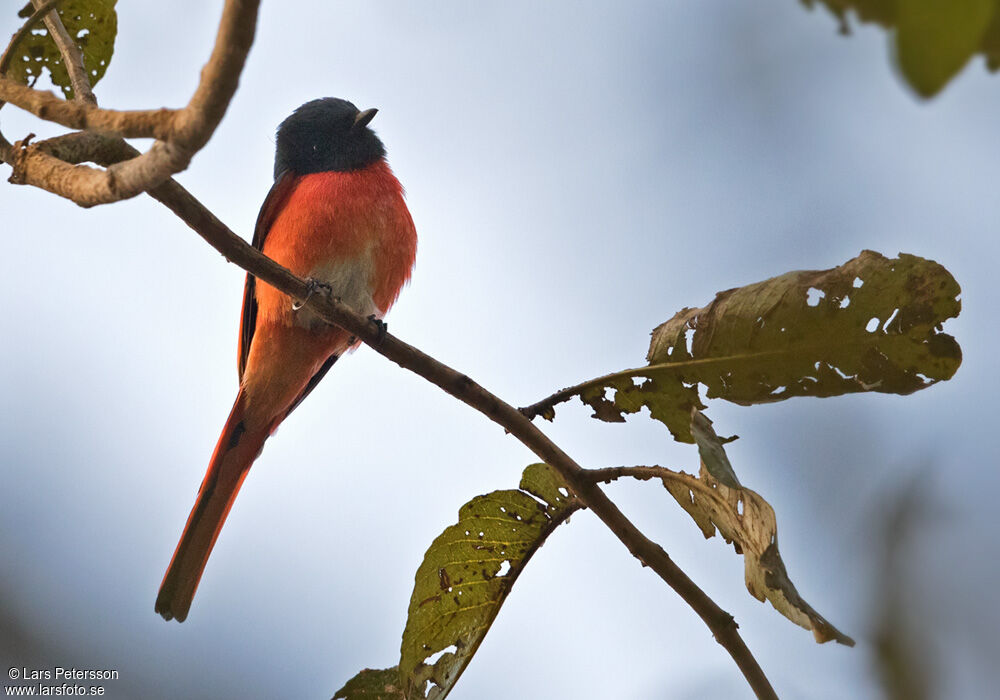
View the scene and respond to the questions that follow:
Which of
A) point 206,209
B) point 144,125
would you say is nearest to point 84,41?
point 206,209

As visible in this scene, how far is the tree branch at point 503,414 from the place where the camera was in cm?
185

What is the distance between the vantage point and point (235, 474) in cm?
438

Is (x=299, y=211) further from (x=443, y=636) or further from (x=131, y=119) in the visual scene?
(x=131, y=119)

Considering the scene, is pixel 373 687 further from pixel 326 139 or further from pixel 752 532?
pixel 326 139

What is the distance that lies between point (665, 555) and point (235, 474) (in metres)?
2.87

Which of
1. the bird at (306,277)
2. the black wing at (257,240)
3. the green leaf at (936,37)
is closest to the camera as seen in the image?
the green leaf at (936,37)

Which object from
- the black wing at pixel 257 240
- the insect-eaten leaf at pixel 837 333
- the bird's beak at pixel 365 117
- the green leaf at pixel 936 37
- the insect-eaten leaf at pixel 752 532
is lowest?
the green leaf at pixel 936 37

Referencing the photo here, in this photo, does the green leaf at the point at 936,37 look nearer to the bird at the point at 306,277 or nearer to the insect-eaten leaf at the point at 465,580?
the insect-eaten leaf at the point at 465,580

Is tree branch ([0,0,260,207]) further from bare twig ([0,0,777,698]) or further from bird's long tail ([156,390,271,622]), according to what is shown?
bird's long tail ([156,390,271,622])

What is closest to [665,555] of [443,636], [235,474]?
[443,636]

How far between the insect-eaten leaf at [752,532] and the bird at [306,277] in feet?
7.50

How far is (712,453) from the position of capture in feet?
6.42
